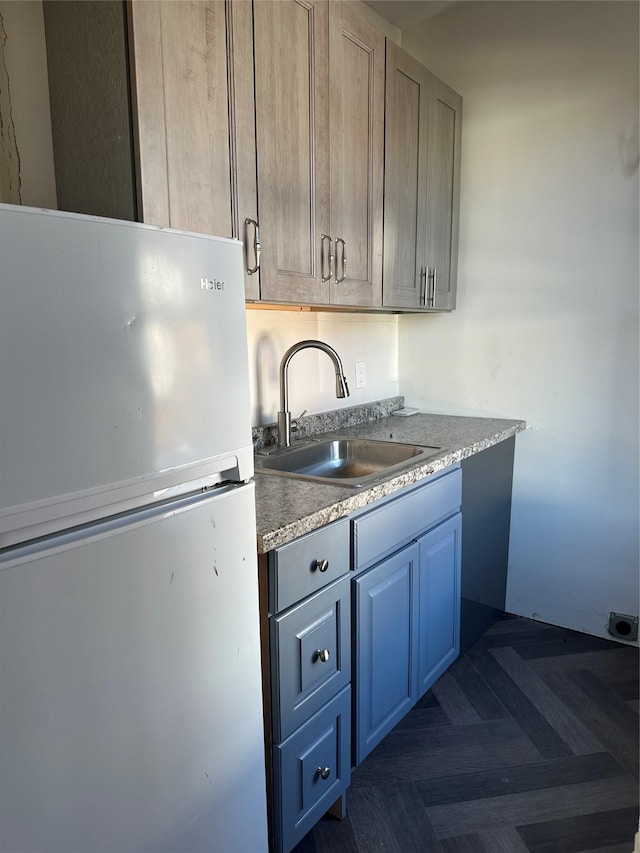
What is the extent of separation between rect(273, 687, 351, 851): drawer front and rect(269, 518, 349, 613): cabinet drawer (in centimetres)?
32

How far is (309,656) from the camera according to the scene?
130 centimetres

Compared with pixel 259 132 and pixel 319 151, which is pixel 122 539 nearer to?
pixel 259 132

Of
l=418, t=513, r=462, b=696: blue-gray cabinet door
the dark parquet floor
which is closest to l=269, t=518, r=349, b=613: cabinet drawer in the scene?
l=418, t=513, r=462, b=696: blue-gray cabinet door

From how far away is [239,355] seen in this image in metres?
0.99

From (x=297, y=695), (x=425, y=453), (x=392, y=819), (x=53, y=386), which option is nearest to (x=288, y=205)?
(x=425, y=453)

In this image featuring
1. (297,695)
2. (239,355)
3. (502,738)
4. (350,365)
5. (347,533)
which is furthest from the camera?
(350,365)

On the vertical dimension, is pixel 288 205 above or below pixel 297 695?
above

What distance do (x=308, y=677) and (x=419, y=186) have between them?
1789 mm

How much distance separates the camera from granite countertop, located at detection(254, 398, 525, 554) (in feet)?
4.03

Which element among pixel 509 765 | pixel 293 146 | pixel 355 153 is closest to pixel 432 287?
pixel 355 153

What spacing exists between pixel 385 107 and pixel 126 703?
1.92 meters

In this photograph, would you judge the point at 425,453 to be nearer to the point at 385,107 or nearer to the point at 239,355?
the point at 239,355

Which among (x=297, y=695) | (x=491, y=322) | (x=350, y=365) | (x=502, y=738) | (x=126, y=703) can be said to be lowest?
(x=502, y=738)

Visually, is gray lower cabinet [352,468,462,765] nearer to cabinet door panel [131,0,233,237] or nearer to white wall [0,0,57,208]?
cabinet door panel [131,0,233,237]
